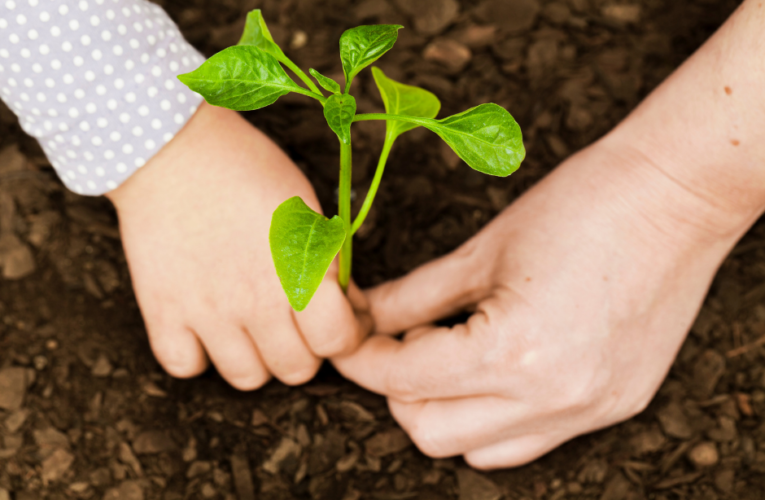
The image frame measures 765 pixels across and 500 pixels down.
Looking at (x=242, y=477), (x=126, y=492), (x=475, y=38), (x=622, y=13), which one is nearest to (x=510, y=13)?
(x=475, y=38)

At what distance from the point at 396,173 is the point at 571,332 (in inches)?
21.1

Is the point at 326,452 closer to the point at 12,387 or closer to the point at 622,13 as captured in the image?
the point at 12,387

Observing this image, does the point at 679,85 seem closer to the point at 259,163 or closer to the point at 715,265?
the point at 715,265

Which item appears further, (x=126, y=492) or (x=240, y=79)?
(x=126, y=492)

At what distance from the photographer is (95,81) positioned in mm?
934

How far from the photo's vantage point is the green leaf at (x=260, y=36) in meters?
0.77

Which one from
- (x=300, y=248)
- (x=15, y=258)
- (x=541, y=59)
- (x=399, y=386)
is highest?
(x=300, y=248)

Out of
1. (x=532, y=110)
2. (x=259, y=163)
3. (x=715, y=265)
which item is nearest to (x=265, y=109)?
(x=259, y=163)

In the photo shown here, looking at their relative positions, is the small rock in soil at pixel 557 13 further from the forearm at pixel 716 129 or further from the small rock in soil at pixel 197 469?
the small rock in soil at pixel 197 469

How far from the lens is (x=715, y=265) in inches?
45.8

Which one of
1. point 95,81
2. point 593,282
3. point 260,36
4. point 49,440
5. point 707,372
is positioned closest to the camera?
point 260,36

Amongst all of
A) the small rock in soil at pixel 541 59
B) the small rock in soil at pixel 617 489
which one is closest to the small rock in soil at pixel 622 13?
the small rock in soil at pixel 541 59

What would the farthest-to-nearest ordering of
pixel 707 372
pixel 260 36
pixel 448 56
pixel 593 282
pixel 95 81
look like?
pixel 448 56 < pixel 707 372 < pixel 593 282 < pixel 95 81 < pixel 260 36

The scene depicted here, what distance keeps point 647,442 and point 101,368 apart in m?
1.12
